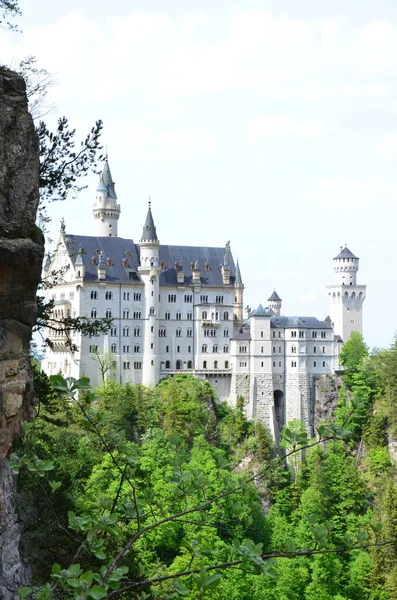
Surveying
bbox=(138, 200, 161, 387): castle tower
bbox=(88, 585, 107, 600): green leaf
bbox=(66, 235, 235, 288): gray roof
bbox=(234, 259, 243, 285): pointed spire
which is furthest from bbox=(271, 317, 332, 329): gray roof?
bbox=(88, 585, 107, 600): green leaf

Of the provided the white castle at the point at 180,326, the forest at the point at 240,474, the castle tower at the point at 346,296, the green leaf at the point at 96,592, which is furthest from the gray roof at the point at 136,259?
the green leaf at the point at 96,592

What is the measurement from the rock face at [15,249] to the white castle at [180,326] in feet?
229

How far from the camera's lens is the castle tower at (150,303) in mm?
90188

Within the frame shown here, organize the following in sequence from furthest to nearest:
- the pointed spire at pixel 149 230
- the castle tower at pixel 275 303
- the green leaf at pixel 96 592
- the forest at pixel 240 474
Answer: the castle tower at pixel 275 303
the pointed spire at pixel 149 230
the forest at pixel 240 474
the green leaf at pixel 96 592

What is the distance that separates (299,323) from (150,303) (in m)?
16.0

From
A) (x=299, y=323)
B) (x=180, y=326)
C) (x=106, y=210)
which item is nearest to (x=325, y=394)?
(x=299, y=323)

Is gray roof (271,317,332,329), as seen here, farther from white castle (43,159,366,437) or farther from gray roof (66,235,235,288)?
gray roof (66,235,235,288)

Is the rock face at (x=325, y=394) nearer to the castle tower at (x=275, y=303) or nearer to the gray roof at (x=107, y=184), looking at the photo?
the castle tower at (x=275, y=303)

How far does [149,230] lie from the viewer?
93.4 m

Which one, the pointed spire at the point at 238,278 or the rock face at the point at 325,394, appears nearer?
the rock face at the point at 325,394

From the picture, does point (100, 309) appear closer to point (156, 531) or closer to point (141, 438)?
point (141, 438)

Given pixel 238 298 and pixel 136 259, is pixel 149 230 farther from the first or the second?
pixel 238 298

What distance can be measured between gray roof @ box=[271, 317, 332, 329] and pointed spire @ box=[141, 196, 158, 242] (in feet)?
49.9

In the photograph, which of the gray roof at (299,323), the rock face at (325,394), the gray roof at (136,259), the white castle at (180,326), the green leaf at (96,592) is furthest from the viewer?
the gray roof at (299,323)
